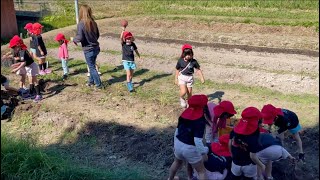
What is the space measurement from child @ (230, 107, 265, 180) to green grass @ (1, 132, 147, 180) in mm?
1372

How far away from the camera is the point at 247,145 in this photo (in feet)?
15.5

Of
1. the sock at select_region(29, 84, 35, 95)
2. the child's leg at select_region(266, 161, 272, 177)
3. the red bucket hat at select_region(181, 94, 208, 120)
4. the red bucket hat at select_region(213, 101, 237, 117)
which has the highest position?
the red bucket hat at select_region(181, 94, 208, 120)

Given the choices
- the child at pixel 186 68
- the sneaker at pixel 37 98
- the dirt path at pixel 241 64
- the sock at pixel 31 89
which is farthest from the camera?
the dirt path at pixel 241 64

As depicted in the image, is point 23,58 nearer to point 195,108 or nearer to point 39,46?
point 39,46

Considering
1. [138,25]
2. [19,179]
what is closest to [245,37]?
[138,25]

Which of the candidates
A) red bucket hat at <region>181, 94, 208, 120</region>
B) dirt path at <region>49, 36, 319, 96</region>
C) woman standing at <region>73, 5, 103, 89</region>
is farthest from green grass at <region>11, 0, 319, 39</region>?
red bucket hat at <region>181, 94, 208, 120</region>

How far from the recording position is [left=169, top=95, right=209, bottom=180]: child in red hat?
4.86m

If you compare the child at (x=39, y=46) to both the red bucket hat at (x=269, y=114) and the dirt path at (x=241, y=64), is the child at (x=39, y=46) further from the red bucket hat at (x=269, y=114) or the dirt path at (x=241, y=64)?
the red bucket hat at (x=269, y=114)

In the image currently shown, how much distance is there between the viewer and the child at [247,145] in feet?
15.5

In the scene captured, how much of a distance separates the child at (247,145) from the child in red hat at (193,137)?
34 centimetres

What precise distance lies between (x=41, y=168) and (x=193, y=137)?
211 cm

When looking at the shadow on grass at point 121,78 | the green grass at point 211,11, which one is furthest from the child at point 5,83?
the green grass at point 211,11

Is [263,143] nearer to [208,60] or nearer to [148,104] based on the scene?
[148,104]

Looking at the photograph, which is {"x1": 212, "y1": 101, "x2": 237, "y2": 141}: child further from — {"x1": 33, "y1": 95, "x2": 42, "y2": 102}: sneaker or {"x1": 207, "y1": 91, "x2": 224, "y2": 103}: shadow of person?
{"x1": 33, "y1": 95, "x2": 42, "y2": 102}: sneaker
